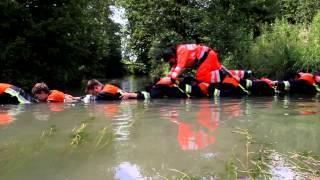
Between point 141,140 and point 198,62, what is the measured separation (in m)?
6.54

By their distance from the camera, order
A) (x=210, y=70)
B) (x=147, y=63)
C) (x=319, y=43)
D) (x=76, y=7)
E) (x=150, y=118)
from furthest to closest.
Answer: (x=147, y=63)
(x=76, y=7)
(x=319, y=43)
(x=210, y=70)
(x=150, y=118)

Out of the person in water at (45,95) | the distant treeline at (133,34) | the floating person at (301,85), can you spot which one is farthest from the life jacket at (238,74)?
the person in water at (45,95)

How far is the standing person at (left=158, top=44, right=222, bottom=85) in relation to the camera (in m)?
11.4

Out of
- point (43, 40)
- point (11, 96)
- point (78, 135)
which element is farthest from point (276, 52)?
point (43, 40)

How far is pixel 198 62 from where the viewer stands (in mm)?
11633

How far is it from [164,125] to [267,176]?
281cm

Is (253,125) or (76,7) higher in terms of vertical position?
(76,7)

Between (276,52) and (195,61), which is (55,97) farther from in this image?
(276,52)

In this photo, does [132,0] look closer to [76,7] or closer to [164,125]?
[76,7]

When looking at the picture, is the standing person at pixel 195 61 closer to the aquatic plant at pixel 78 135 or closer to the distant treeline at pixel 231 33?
the distant treeline at pixel 231 33

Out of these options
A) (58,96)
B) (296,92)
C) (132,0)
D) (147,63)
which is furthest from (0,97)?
(147,63)

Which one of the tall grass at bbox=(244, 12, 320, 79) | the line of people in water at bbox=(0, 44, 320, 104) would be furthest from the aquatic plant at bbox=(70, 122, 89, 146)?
the tall grass at bbox=(244, 12, 320, 79)

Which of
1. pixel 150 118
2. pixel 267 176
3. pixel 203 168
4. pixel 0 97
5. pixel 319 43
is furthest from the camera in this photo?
pixel 319 43

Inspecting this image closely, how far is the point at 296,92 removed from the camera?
470 inches
